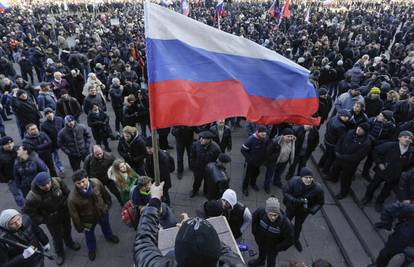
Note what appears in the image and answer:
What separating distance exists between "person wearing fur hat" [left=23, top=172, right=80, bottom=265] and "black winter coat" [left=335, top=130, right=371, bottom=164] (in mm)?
5266

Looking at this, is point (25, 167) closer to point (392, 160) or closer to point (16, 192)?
point (16, 192)

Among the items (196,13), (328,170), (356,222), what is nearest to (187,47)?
(356,222)

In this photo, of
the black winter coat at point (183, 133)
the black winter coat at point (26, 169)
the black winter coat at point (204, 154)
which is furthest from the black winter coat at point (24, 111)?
the black winter coat at point (204, 154)

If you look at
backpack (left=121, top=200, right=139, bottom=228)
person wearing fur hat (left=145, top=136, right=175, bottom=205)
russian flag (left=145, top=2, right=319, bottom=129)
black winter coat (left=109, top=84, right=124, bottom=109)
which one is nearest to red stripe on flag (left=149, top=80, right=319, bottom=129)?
russian flag (left=145, top=2, right=319, bottom=129)

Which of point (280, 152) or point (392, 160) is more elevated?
point (392, 160)

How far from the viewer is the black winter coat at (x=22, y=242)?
386 cm

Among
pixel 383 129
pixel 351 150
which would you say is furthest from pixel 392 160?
pixel 383 129

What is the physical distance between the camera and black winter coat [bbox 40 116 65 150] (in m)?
6.90

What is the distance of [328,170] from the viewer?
7.66 meters

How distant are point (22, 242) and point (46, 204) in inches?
27.4

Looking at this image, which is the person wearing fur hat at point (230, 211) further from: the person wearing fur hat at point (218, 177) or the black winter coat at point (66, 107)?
the black winter coat at point (66, 107)

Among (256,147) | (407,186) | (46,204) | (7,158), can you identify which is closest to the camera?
(46,204)

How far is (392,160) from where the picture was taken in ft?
19.0

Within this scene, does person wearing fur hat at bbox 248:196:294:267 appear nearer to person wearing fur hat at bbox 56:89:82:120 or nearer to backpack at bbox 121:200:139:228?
backpack at bbox 121:200:139:228
